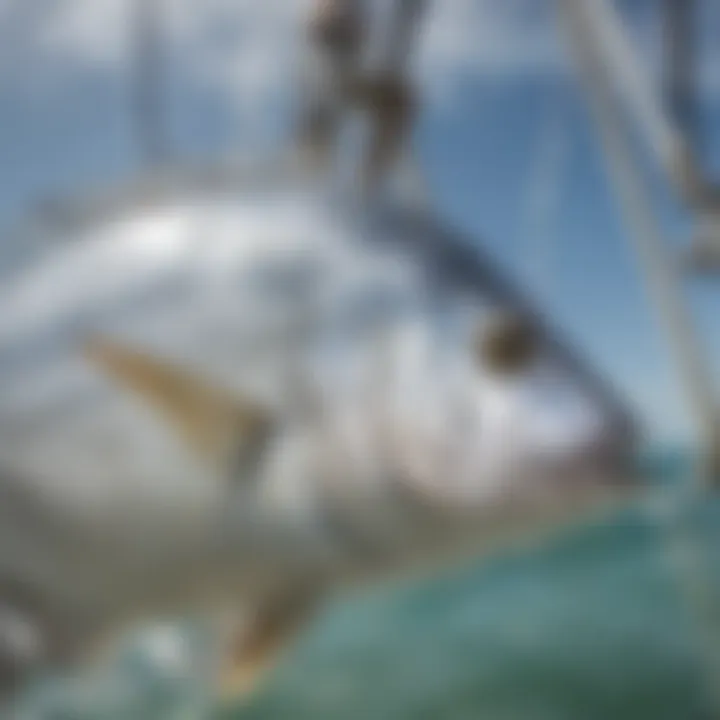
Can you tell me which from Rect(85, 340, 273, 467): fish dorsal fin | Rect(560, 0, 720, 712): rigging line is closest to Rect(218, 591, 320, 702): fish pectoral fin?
Rect(85, 340, 273, 467): fish dorsal fin

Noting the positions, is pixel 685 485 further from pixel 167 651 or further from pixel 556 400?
pixel 167 651

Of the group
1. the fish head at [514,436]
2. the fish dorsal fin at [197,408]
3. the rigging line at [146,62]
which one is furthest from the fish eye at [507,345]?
the rigging line at [146,62]

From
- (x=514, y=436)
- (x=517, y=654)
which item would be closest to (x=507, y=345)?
(x=514, y=436)

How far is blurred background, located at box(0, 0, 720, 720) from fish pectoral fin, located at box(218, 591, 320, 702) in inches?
0.8

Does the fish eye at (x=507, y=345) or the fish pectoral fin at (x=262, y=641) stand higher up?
the fish eye at (x=507, y=345)

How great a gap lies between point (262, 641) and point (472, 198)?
1.15 feet

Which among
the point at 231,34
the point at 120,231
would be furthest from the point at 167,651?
the point at 231,34

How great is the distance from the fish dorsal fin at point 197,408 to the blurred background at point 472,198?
0.19 m

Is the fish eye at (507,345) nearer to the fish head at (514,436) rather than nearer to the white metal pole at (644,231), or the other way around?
the fish head at (514,436)

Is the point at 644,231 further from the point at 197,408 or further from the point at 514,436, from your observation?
the point at 197,408

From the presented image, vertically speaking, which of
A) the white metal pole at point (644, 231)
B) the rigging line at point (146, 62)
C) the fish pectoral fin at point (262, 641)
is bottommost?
the fish pectoral fin at point (262, 641)

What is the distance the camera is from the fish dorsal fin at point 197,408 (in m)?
A: 0.80

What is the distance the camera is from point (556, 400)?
77 centimetres

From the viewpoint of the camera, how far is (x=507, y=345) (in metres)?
0.79
